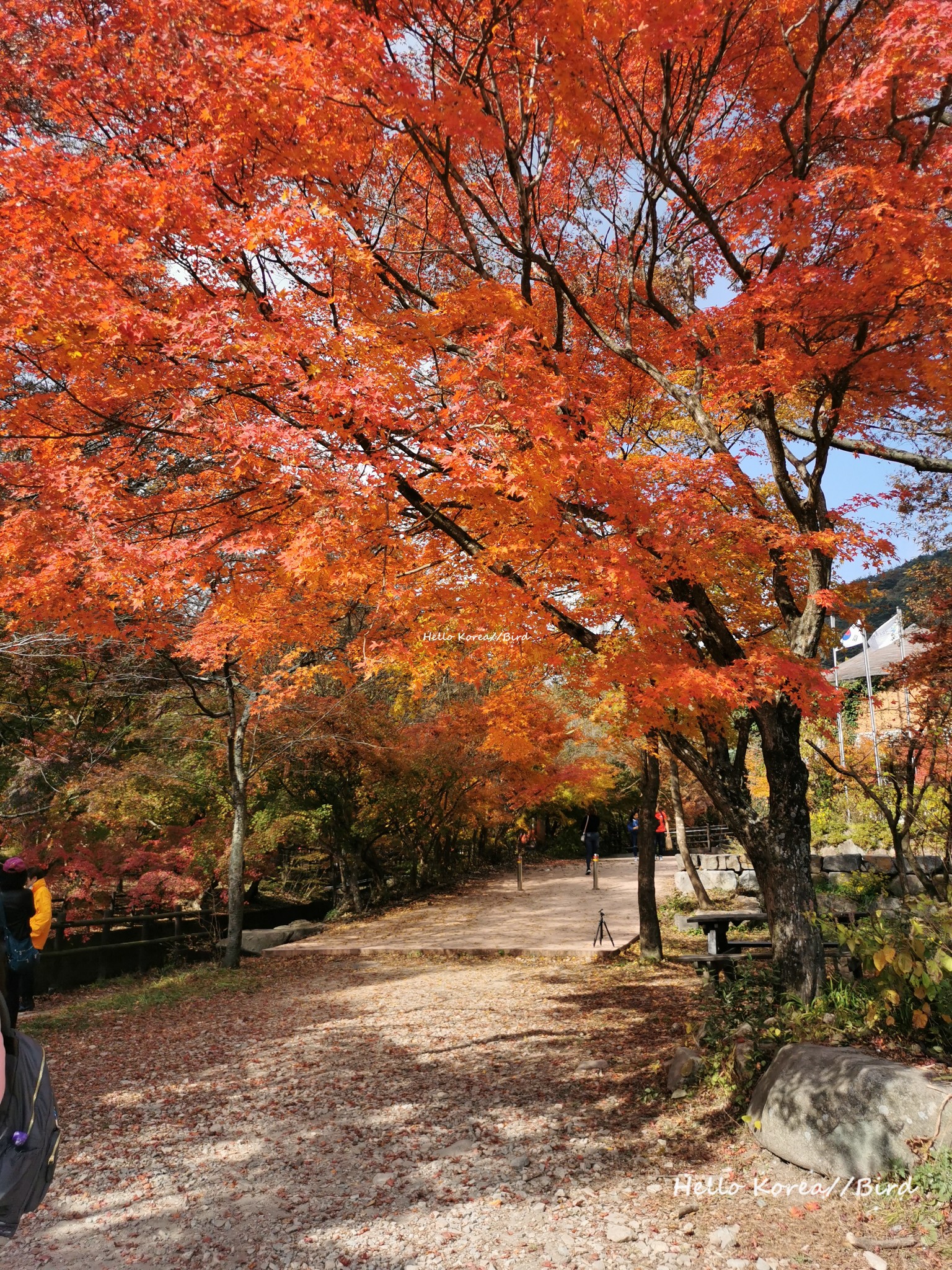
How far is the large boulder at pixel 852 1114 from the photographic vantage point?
144 inches

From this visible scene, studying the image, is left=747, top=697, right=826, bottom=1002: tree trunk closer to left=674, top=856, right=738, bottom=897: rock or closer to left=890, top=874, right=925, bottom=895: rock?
left=890, top=874, right=925, bottom=895: rock

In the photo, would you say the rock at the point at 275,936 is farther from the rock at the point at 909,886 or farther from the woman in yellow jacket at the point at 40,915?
the rock at the point at 909,886

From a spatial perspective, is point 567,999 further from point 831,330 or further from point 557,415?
point 831,330

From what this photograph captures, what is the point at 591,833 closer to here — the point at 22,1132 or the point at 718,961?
the point at 718,961

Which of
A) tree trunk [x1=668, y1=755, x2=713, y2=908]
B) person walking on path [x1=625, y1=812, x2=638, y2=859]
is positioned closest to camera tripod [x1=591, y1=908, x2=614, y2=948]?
tree trunk [x1=668, y1=755, x2=713, y2=908]

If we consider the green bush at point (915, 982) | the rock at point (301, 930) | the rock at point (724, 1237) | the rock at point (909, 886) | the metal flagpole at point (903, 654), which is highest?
the metal flagpole at point (903, 654)

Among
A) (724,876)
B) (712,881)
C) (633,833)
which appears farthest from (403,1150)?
(633,833)

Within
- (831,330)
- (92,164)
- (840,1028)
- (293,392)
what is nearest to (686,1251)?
(840,1028)

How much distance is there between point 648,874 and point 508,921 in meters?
4.55

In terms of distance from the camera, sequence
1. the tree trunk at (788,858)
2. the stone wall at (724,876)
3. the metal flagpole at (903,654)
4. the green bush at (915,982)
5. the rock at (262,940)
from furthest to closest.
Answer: the stone wall at (724,876)
the rock at (262,940)
the metal flagpole at (903,654)
the tree trunk at (788,858)
the green bush at (915,982)

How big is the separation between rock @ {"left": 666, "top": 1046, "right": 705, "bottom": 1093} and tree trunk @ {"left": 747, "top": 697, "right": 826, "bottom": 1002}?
3.19 feet

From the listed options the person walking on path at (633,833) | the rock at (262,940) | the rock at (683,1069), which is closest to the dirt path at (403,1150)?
the rock at (683,1069)

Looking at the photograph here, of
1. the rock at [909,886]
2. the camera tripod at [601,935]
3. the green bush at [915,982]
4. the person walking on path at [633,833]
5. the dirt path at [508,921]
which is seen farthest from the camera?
the person walking on path at [633,833]

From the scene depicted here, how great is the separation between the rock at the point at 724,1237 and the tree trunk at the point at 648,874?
619 cm
